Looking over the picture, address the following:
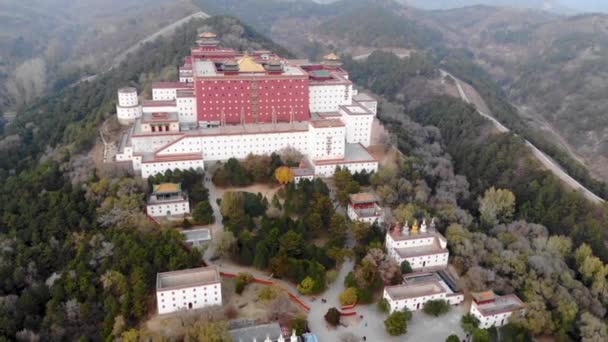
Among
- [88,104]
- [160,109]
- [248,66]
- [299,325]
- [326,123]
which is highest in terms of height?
[248,66]

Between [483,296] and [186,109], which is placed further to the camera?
[186,109]

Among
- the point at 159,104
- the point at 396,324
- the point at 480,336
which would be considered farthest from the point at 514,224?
the point at 159,104

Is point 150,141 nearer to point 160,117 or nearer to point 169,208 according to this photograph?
point 160,117

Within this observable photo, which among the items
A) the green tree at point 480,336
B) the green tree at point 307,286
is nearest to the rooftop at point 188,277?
the green tree at point 307,286

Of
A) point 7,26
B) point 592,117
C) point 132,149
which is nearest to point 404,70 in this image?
point 592,117

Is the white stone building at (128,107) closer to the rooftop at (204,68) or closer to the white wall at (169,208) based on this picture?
the rooftop at (204,68)

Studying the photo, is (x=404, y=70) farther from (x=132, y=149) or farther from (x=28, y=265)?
(x=28, y=265)
